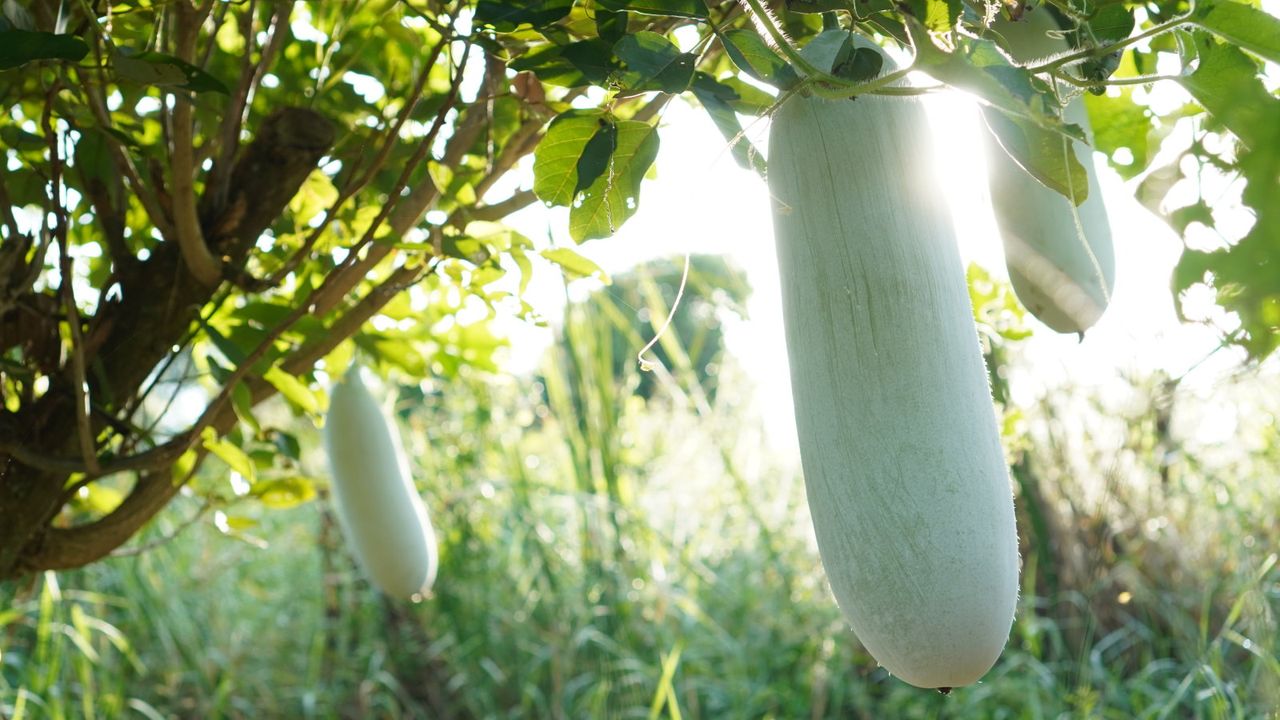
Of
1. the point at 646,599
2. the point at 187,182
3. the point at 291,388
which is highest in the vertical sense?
the point at 187,182

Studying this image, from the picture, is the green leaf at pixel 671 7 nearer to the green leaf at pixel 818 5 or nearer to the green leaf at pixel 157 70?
the green leaf at pixel 818 5

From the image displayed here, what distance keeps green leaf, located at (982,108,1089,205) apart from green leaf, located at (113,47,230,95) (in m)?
0.40

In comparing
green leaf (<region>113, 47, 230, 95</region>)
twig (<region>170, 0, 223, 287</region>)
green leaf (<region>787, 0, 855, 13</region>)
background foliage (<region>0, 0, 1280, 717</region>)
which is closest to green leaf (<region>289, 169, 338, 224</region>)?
background foliage (<region>0, 0, 1280, 717</region>)

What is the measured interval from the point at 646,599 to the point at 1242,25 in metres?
2.00

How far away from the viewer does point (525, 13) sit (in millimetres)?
438

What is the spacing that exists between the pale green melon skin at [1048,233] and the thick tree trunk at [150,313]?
0.42m

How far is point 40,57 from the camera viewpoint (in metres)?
0.50

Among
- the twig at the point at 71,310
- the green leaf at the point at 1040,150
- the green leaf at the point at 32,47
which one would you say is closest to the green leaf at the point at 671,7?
the green leaf at the point at 1040,150

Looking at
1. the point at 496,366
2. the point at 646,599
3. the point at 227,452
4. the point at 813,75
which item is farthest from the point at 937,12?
the point at 646,599

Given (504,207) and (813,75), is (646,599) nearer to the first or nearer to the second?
(504,207)

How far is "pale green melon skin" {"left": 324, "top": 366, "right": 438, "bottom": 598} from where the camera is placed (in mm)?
1106

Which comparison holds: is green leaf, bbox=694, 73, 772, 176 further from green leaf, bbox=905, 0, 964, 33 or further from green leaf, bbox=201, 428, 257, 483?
green leaf, bbox=201, 428, 257, 483

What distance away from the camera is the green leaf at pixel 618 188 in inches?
19.3

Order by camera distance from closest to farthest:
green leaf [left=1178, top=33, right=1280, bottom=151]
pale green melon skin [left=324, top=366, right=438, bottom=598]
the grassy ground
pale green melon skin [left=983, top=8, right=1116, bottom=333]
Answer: green leaf [left=1178, top=33, right=1280, bottom=151] → pale green melon skin [left=983, top=8, right=1116, bottom=333] → pale green melon skin [left=324, top=366, right=438, bottom=598] → the grassy ground
